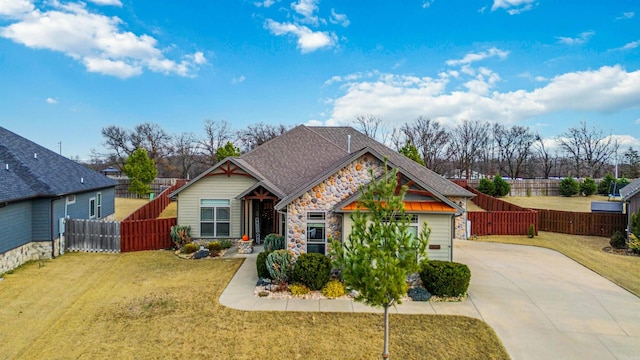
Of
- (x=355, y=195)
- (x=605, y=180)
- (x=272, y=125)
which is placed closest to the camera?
(x=355, y=195)

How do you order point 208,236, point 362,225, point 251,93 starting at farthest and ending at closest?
point 251,93, point 208,236, point 362,225

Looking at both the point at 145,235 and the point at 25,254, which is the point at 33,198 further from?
the point at 145,235

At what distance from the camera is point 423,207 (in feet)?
38.8

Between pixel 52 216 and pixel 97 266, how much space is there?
3481mm

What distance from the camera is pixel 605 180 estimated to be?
141 ft

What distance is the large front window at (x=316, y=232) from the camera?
1227cm

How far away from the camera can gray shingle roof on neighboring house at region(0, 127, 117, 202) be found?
13824mm

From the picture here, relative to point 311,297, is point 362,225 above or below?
above

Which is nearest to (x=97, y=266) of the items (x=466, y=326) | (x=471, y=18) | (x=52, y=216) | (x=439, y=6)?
(x=52, y=216)

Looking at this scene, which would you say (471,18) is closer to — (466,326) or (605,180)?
(466,326)

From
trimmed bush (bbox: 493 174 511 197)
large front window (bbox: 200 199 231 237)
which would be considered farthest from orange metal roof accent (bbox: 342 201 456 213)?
trimmed bush (bbox: 493 174 511 197)

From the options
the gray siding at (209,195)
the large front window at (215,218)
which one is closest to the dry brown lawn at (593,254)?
the gray siding at (209,195)

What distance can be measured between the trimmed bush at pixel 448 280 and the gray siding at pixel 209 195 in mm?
10476

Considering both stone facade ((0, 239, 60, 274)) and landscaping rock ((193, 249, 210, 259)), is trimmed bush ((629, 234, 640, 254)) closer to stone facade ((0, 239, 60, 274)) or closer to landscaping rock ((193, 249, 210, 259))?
landscaping rock ((193, 249, 210, 259))
